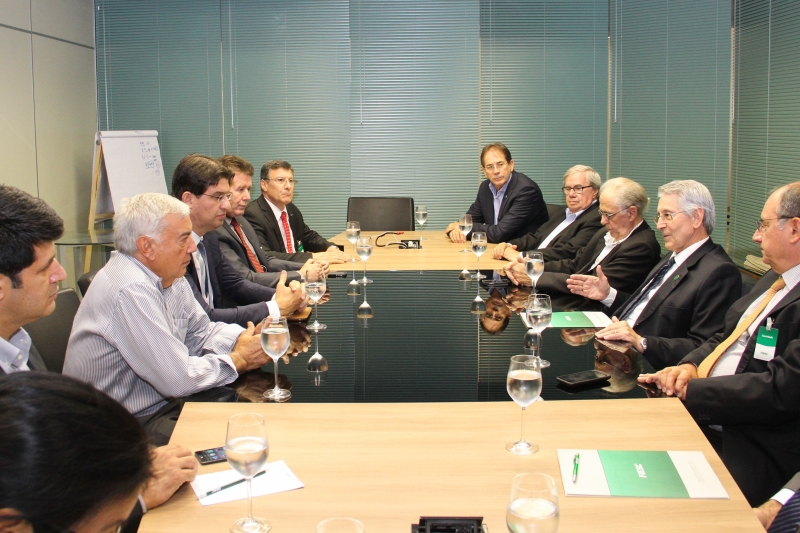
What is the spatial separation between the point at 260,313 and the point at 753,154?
312 centimetres

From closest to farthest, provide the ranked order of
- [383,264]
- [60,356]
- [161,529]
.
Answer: [161,529]
[60,356]
[383,264]

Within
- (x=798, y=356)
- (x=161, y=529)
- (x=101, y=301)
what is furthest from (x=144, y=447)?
(x=798, y=356)

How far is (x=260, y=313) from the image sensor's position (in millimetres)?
3125

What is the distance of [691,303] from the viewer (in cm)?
288

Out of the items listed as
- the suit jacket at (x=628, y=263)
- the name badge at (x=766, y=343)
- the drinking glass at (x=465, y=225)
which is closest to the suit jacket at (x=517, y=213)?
the drinking glass at (x=465, y=225)

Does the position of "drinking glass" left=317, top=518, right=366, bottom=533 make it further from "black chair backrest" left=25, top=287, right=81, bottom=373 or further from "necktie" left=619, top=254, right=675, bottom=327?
"necktie" left=619, top=254, right=675, bottom=327

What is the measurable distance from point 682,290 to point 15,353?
2.26 m

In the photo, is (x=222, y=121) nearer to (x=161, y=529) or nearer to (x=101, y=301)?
(x=101, y=301)

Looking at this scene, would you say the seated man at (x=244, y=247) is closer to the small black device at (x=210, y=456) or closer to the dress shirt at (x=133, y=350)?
the dress shirt at (x=133, y=350)

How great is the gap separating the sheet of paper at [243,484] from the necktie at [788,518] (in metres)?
1.10

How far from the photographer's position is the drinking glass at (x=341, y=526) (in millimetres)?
1121

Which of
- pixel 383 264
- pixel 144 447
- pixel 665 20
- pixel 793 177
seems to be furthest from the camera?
pixel 665 20

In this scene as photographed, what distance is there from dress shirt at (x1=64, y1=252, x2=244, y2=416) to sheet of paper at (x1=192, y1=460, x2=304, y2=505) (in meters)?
0.56

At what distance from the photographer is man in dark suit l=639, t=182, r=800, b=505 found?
2.13 m
